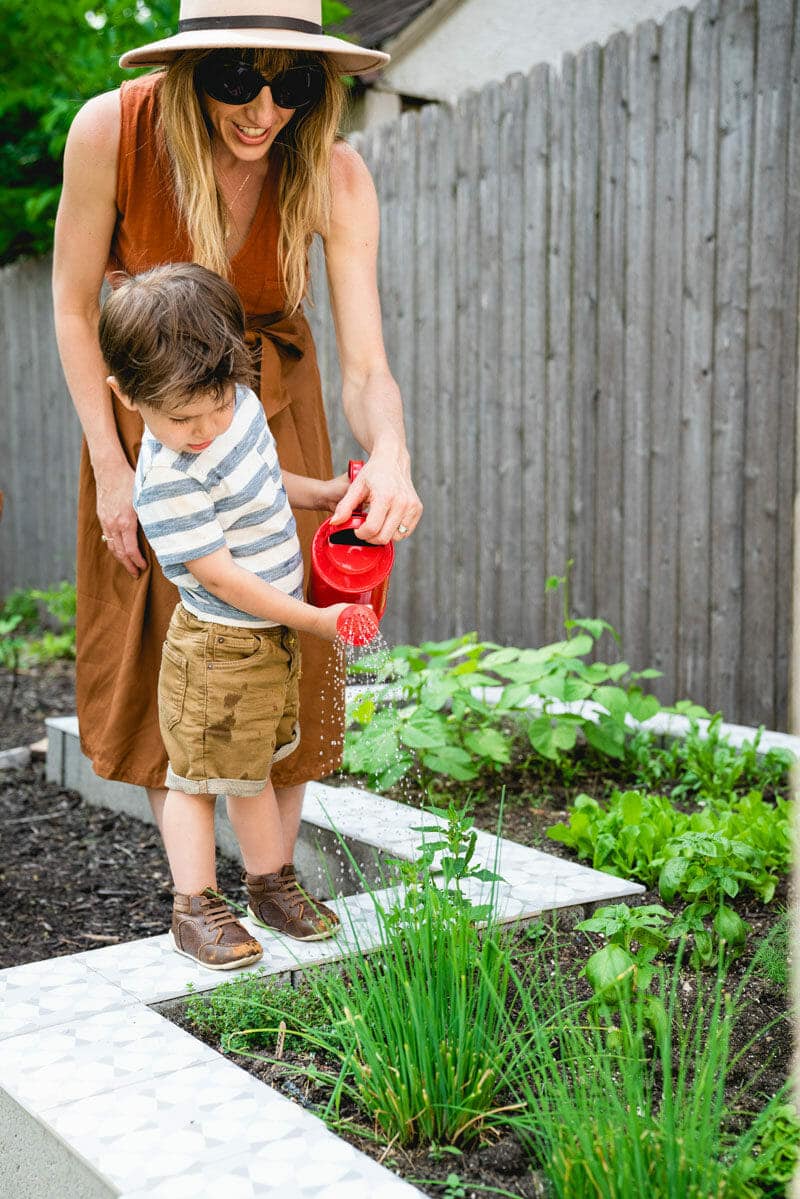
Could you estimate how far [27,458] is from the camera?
8.50 metres

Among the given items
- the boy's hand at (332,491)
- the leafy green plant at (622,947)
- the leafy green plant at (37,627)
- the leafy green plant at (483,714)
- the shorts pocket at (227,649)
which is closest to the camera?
the leafy green plant at (622,947)

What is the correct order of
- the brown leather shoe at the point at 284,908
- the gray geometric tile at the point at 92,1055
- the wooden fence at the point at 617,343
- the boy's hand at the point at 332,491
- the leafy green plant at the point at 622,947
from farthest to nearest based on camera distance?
the wooden fence at the point at 617,343
the boy's hand at the point at 332,491
the brown leather shoe at the point at 284,908
the leafy green plant at the point at 622,947
the gray geometric tile at the point at 92,1055

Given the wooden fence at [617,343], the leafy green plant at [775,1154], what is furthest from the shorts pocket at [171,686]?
the wooden fence at [617,343]

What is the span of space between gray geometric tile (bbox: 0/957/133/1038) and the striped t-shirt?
674 mm

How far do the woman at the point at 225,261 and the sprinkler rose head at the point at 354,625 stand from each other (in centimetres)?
13

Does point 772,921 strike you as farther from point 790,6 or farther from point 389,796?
point 790,6

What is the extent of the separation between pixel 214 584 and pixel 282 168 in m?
0.86

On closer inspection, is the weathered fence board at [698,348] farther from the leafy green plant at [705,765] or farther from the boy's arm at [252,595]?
the boy's arm at [252,595]

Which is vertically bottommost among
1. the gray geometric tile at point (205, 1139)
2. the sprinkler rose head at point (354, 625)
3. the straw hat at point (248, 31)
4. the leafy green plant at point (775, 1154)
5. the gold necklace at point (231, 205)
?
the gray geometric tile at point (205, 1139)

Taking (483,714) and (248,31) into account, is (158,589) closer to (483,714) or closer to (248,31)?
(248,31)

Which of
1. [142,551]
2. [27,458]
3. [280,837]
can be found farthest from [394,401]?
[27,458]

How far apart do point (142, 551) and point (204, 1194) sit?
138 cm

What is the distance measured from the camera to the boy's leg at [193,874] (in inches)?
91.7

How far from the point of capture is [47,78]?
830 cm
